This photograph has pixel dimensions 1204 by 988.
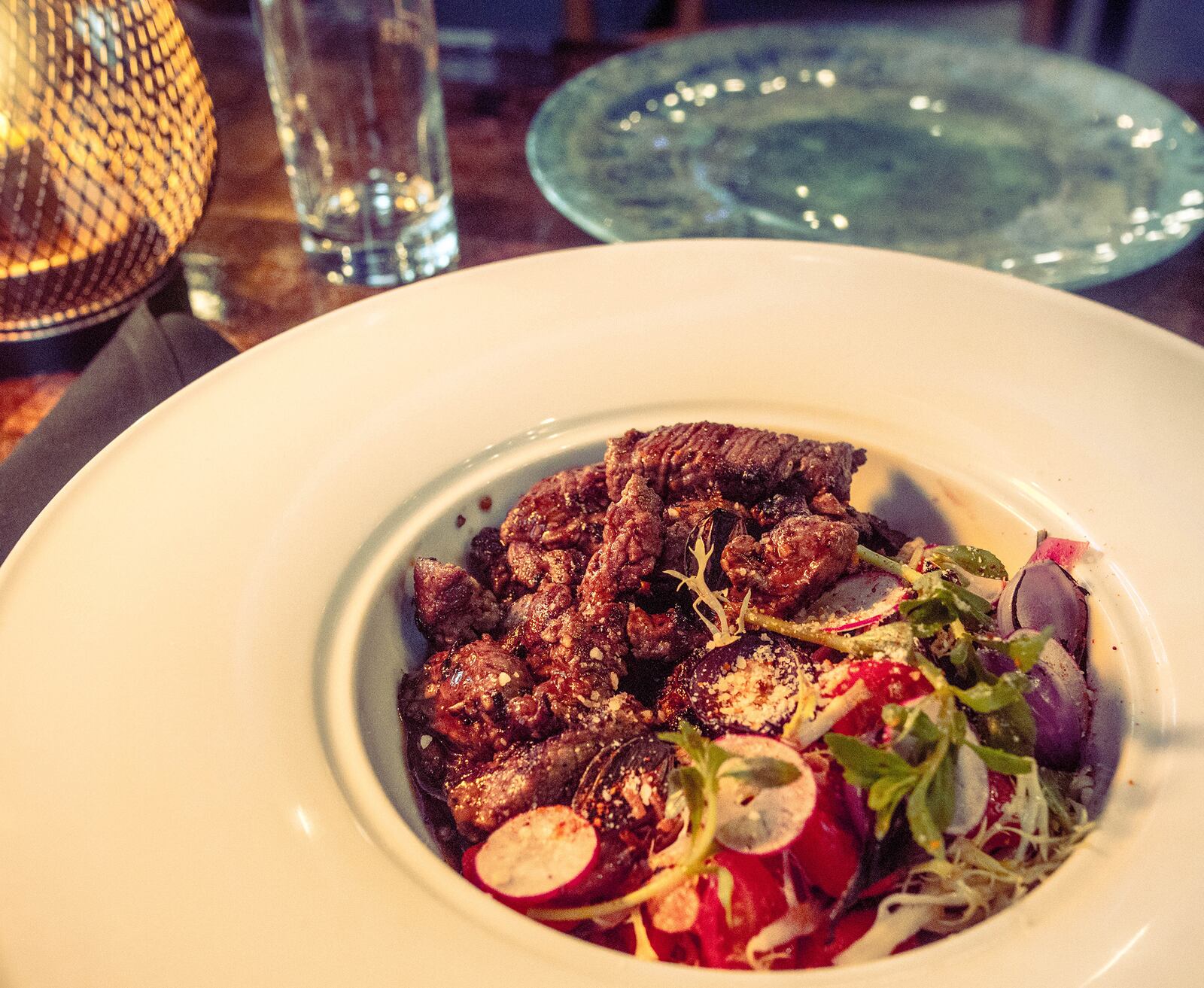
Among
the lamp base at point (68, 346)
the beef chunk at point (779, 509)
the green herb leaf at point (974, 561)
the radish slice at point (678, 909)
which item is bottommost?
the lamp base at point (68, 346)

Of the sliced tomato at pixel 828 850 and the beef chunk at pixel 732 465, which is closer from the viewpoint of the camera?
the sliced tomato at pixel 828 850

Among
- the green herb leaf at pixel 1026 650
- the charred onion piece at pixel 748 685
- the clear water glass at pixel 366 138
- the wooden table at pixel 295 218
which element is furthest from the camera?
the clear water glass at pixel 366 138

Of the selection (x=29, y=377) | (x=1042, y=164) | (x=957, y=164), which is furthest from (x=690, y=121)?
(x=29, y=377)

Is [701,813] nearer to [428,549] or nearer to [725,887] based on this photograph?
[725,887]

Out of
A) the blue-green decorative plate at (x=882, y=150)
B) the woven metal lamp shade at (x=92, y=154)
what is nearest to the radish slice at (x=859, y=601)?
the blue-green decorative plate at (x=882, y=150)

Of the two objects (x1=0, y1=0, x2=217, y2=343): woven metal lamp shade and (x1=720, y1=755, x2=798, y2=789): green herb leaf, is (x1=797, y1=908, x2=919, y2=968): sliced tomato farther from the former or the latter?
(x1=0, y1=0, x2=217, y2=343): woven metal lamp shade

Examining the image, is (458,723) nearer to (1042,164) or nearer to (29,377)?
(29,377)

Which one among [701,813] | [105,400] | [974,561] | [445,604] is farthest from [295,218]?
[701,813]

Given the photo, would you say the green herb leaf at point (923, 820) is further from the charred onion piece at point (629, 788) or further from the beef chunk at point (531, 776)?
the beef chunk at point (531, 776)
